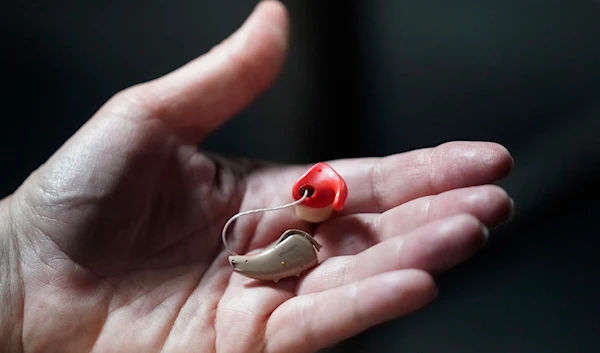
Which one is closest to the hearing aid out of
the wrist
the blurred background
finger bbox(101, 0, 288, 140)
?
finger bbox(101, 0, 288, 140)

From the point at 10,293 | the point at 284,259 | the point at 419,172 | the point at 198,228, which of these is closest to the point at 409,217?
the point at 419,172

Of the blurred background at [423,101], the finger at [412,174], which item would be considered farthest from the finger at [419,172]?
the blurred background at [423,101]

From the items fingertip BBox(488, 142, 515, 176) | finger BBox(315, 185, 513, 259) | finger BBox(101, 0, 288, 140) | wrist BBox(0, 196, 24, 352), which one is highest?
finger BBox(101, 0, 288, 140)

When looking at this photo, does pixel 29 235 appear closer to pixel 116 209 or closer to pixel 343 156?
pixel 116 209

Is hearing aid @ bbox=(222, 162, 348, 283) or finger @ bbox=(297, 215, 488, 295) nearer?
finger @ bbox=(297, 215, 488, 295)

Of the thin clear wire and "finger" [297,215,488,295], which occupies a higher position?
"finger" [297,215,488,295]

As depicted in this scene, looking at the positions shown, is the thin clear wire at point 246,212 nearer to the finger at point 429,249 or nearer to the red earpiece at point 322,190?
the red earpiece at point 322,190

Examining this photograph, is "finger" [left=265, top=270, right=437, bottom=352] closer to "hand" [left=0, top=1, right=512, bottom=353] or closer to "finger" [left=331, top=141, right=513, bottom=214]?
"hand" [left=0, top=1, right=512, bottom=353]
